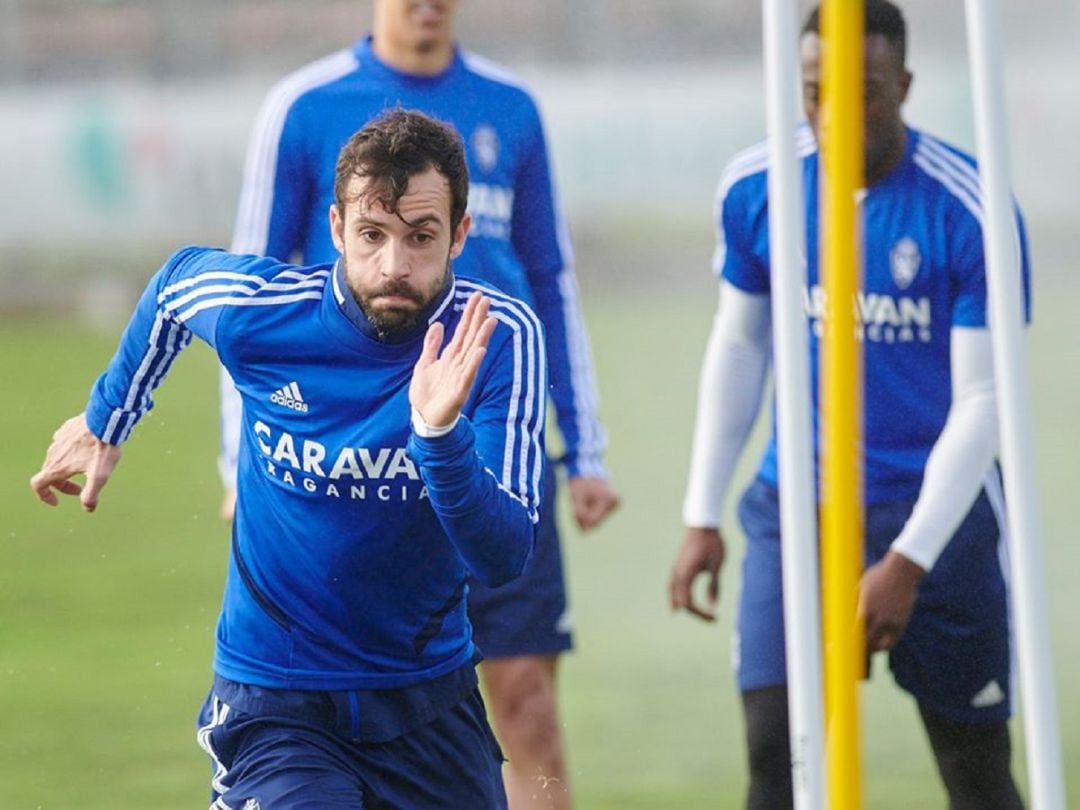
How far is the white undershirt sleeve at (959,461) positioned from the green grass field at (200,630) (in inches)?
83.0

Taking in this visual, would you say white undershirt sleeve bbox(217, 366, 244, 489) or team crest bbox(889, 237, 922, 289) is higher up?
team crest bbox(889, 237, 922, 289)

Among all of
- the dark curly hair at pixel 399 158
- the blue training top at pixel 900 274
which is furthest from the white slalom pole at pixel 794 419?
the blue training top at pixel 900 274

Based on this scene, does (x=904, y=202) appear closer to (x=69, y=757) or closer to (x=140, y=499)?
(x=69, y=757)

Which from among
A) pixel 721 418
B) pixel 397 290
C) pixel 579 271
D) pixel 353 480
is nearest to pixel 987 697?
pixel 721 418

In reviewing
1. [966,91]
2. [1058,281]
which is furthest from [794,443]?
[1058,281]

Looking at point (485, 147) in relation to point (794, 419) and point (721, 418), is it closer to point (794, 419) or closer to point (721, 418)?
point (721, 418)

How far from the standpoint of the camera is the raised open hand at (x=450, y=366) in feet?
9.66

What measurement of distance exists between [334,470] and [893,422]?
1600 mm

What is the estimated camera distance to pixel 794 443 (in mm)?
3164

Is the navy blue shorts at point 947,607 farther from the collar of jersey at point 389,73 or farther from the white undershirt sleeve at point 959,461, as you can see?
the collar of jersey at point 389,73

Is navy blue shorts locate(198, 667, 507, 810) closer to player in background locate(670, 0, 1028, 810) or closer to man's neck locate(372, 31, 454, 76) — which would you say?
player in background locate(670, 0, 1028, 810)

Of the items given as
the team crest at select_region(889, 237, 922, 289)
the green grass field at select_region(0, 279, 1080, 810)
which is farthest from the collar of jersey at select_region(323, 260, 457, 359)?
the green grass field at select_region(0, 279, 1080, 810)

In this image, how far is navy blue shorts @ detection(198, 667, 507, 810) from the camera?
3314 mm

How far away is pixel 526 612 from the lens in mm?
4801
